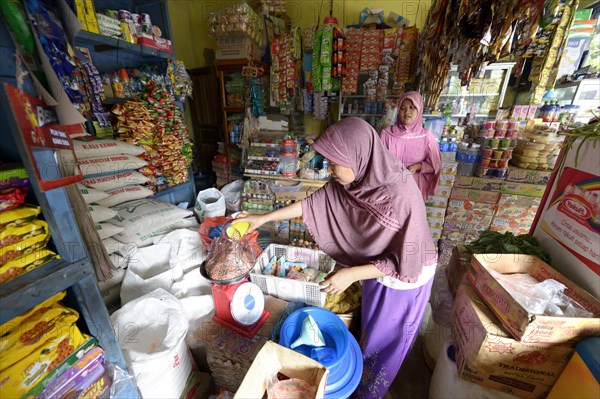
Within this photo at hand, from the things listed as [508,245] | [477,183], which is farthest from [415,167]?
[508,245]

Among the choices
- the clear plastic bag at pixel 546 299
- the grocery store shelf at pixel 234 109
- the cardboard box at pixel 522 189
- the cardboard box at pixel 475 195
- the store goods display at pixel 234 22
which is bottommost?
the cardboard box at pixel 475 195

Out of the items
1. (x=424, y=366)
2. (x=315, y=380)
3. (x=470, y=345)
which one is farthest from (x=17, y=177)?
(x=424, y=366)

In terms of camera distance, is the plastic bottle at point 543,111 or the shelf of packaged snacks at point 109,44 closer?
the shelf of packaged snacks at point 109,44

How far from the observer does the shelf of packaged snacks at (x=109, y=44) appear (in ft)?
5.27

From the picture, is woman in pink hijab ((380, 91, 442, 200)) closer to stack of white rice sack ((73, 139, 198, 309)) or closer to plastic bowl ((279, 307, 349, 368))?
plastic bowl ((279, 307, 349, 368))

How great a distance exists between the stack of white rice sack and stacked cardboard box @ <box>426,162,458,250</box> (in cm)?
280

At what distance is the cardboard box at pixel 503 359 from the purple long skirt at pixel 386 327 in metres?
0.22

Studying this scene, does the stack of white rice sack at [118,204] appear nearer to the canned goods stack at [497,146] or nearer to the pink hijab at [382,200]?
the pink hijab at [382,200]

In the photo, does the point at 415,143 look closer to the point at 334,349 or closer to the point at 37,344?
the point at 334,349

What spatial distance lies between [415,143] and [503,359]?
1833mm

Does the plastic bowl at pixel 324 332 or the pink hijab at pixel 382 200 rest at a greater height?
the pink hijab at pixel 382 200

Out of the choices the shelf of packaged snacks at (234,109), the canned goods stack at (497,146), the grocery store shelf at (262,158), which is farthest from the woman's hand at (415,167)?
the shelf of packaged snacks at (234,109)

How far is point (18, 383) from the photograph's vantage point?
0.75m

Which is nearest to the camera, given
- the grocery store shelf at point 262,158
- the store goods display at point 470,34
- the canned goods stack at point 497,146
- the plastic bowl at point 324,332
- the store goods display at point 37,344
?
the store goods display at point 37,344
